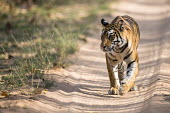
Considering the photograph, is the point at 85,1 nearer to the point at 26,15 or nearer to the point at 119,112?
the point at 26,15

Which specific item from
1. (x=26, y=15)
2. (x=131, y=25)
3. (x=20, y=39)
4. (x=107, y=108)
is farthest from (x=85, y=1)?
(x=107, y=108)

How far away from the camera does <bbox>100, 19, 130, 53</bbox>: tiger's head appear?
240 inches

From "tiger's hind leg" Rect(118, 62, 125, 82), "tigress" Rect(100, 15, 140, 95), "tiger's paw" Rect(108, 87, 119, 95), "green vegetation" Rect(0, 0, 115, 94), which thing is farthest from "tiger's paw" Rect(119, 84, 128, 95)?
"green vegetation" Rect(0, 0, 115, 94)

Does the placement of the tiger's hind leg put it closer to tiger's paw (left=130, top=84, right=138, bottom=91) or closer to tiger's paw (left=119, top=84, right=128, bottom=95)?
tiger's paw (left=130, top=84, right=138, bottom=91)

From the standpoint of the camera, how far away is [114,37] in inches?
241

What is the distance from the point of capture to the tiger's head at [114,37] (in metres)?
6.09

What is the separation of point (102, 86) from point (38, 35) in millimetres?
3726

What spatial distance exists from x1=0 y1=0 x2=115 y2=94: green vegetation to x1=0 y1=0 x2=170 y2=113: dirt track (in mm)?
357

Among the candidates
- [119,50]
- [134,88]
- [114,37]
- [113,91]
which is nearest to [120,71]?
[134,88]

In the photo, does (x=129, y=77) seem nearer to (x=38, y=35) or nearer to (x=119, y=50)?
(x=119, y=50)

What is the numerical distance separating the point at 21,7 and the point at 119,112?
11.5 meters

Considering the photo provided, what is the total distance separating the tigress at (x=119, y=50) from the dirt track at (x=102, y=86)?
223 millimetres

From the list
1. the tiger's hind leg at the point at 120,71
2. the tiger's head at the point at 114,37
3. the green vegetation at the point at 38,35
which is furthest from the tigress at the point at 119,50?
the green vegetation at the point at 38,35

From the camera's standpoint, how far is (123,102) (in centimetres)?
614
